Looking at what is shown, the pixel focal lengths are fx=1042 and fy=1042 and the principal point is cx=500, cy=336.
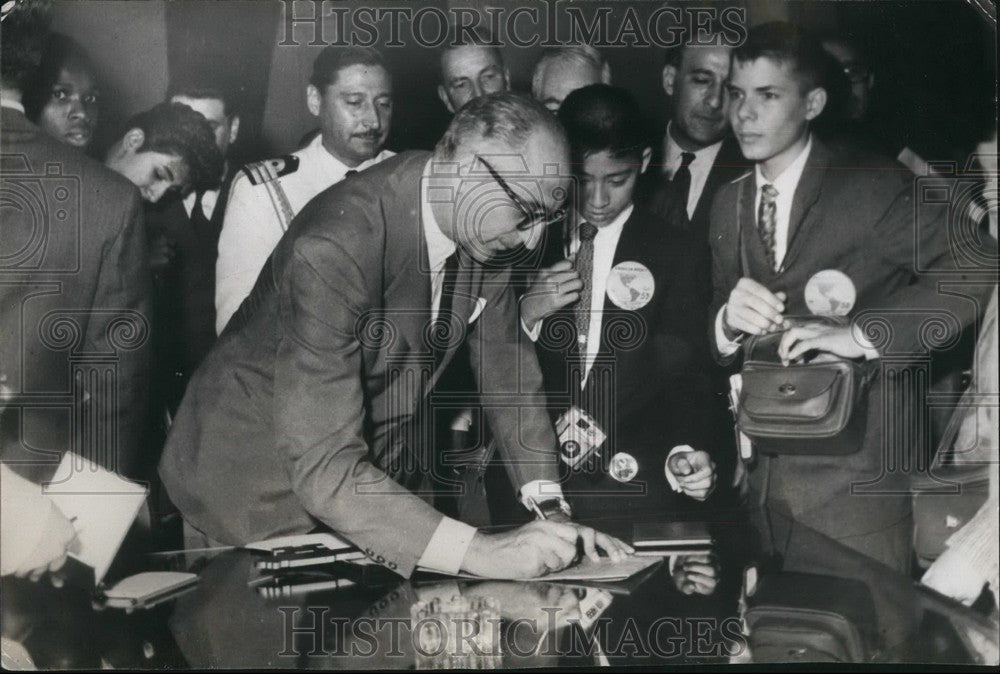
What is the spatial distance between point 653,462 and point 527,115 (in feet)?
3.26

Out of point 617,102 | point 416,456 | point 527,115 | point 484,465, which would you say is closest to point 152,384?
point 416,456

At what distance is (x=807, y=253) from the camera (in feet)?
9.35

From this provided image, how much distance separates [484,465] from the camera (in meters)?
2.82

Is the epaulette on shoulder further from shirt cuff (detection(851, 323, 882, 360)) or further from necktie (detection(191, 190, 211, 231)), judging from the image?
shirt cuff (detection(851, 323, 882, 360))

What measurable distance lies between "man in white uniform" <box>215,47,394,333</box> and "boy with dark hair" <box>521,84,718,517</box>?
59cm

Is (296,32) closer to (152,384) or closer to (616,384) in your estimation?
Answer: (152,384)

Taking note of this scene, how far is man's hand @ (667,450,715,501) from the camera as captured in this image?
9.34 feet

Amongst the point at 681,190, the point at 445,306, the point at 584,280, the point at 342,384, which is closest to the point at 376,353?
the point at 342,384

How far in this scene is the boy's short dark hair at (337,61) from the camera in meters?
2.76

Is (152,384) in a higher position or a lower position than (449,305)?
lower

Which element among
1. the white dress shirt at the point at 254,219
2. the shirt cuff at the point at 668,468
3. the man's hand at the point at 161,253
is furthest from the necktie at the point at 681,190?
the man's hand at the point at 161,253

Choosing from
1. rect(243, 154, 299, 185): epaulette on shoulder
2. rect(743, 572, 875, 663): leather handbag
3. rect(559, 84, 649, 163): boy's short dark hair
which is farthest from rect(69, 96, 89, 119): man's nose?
rect(743, 572, 875, 663): leather handbag

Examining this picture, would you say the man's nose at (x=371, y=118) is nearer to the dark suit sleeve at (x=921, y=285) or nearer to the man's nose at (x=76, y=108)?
the man's nose at (x=76, y=108)

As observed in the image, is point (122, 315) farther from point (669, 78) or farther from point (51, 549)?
point (669, 78)
